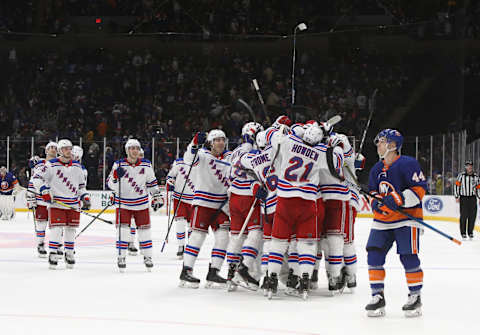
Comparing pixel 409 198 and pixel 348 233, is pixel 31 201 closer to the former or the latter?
pixel 348 233

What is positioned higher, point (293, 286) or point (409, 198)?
point (409, 198)

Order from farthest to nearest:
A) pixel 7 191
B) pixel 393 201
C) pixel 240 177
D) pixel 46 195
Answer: pixel 7 191, pixel 46 195, pixel 240 177, pixel 393 201

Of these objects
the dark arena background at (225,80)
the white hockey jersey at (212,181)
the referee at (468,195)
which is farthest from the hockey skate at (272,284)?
the referee at (468,195)

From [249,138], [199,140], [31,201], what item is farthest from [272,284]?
[31,201]

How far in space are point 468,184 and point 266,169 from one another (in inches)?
298

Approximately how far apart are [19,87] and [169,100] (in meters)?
4.47

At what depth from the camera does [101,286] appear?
6.75 metres

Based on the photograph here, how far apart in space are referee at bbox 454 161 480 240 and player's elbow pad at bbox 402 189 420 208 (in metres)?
8.17

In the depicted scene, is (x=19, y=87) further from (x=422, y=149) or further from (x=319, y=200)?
(x=319, y=200)

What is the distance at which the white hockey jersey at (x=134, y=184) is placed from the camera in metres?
7.82

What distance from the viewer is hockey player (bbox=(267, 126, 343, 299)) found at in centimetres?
604

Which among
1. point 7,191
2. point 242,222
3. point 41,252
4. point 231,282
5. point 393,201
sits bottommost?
point 41,252

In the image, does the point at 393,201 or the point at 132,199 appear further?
the point at 132,199

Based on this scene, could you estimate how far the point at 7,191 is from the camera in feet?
54.3
